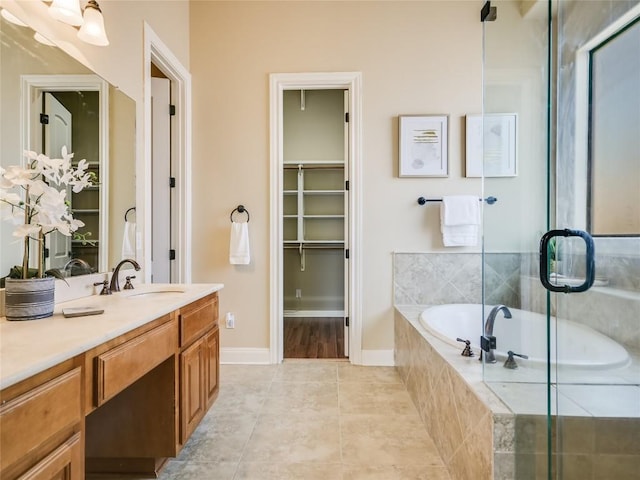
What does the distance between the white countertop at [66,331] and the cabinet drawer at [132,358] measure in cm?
7

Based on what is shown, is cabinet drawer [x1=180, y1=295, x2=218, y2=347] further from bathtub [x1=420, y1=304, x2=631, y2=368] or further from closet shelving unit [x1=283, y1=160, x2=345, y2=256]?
closet shelving unit [x1=283, y1=160, x2=345, y2=256]

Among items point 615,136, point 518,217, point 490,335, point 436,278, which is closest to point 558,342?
point 490,335

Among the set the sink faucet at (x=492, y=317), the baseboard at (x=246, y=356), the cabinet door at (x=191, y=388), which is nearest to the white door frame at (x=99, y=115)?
the cabinet door at (x=191, y=388)

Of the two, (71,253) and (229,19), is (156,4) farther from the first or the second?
(71,253)

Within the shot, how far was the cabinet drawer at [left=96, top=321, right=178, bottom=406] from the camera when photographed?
38.3 inches

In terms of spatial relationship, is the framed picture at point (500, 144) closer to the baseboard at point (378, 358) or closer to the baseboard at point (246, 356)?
the baseboard at point (378, 358)

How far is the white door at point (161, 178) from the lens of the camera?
105 inches

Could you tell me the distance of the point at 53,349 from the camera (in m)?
0.82

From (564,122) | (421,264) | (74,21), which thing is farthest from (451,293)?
(74,21)

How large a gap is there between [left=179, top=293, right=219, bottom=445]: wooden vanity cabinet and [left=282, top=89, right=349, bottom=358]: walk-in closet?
2295mm

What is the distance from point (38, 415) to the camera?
2.44 feet

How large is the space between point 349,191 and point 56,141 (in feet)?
6.61

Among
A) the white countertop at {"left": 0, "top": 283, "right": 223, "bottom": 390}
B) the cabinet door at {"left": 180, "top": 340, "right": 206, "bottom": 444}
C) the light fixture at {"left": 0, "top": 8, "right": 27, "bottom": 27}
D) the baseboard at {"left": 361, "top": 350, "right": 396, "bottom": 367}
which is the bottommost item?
the baseboard at {"left": 361, "top": 350, "right": 396, "bottom": 367}

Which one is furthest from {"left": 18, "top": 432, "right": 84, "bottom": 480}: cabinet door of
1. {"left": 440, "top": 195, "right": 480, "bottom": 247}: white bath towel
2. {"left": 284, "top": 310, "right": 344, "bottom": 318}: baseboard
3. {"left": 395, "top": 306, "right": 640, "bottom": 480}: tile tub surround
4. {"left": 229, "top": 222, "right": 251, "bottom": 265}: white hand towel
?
{"left": 284, "top": 310, "right": 344, "bottom": 318}: baseboard
